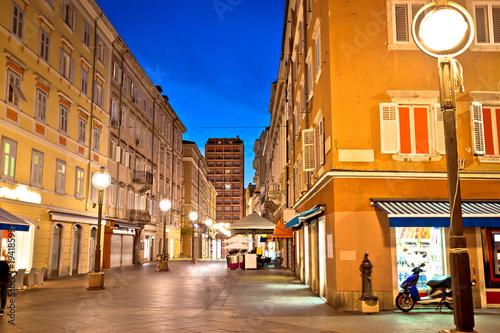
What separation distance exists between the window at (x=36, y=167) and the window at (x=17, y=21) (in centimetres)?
542

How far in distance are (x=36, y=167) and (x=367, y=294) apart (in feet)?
57.1

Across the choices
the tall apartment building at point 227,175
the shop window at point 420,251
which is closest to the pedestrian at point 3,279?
the shop window at point 420,251

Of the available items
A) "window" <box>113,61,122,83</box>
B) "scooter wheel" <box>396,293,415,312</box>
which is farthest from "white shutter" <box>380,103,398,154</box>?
"window" <box>113,61,122,83</box>

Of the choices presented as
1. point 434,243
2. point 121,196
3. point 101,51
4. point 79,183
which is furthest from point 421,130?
point 121,196

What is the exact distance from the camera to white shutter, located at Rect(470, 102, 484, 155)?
13.6 meters

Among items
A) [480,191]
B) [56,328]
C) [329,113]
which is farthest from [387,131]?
[56,328]

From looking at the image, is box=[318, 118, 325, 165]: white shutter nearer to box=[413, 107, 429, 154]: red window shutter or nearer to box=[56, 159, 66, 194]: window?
box=[413, 107, 429, 154]: red window shutter

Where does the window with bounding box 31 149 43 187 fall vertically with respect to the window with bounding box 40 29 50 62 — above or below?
below

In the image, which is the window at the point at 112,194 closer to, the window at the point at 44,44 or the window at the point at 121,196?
the window at the point at 121,196

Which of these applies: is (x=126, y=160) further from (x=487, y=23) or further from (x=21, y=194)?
(x=487, y=23)

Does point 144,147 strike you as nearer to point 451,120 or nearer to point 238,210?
point 451,120

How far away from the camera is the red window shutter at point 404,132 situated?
44.4 feet

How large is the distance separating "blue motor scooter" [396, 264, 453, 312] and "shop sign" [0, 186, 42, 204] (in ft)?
53.4

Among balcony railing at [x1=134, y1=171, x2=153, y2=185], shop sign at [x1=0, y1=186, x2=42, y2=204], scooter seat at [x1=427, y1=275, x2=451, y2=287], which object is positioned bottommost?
scooter seat at [x1=427, y1=275, x2=451, y2=287]
